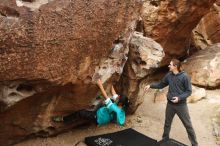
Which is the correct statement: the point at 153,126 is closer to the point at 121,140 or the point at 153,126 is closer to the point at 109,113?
the point at 121,140

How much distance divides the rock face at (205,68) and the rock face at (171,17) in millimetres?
931

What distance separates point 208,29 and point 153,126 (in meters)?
6.86

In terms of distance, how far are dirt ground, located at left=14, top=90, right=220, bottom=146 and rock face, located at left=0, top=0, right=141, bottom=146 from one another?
25 centimetres

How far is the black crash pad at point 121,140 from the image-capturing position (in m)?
7.47

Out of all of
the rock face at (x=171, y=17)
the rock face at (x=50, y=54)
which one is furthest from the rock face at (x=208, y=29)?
the rock face at (x=50, y=54)

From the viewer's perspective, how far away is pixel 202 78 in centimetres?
1152

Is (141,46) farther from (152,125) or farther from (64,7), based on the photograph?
(64,7)

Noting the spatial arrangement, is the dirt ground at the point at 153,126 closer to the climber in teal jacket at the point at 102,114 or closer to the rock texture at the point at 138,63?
the climber in teal jacket at the point at 102,114

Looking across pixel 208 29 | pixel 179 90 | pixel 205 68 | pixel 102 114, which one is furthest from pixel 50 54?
pixel 208 29

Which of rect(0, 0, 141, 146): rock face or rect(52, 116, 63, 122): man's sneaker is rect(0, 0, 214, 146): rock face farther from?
rect(52, 116, 63, 122): man's sneaker

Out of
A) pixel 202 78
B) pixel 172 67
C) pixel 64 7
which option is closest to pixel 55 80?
pixel 64 7

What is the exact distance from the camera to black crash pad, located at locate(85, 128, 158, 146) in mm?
7469

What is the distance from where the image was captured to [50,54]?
20.2 feet

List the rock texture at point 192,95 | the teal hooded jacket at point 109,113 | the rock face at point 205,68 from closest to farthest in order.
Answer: the teal hooded jacket at point 109,113 < the rock texture at point 192,95 < the rock face at point 205,68
